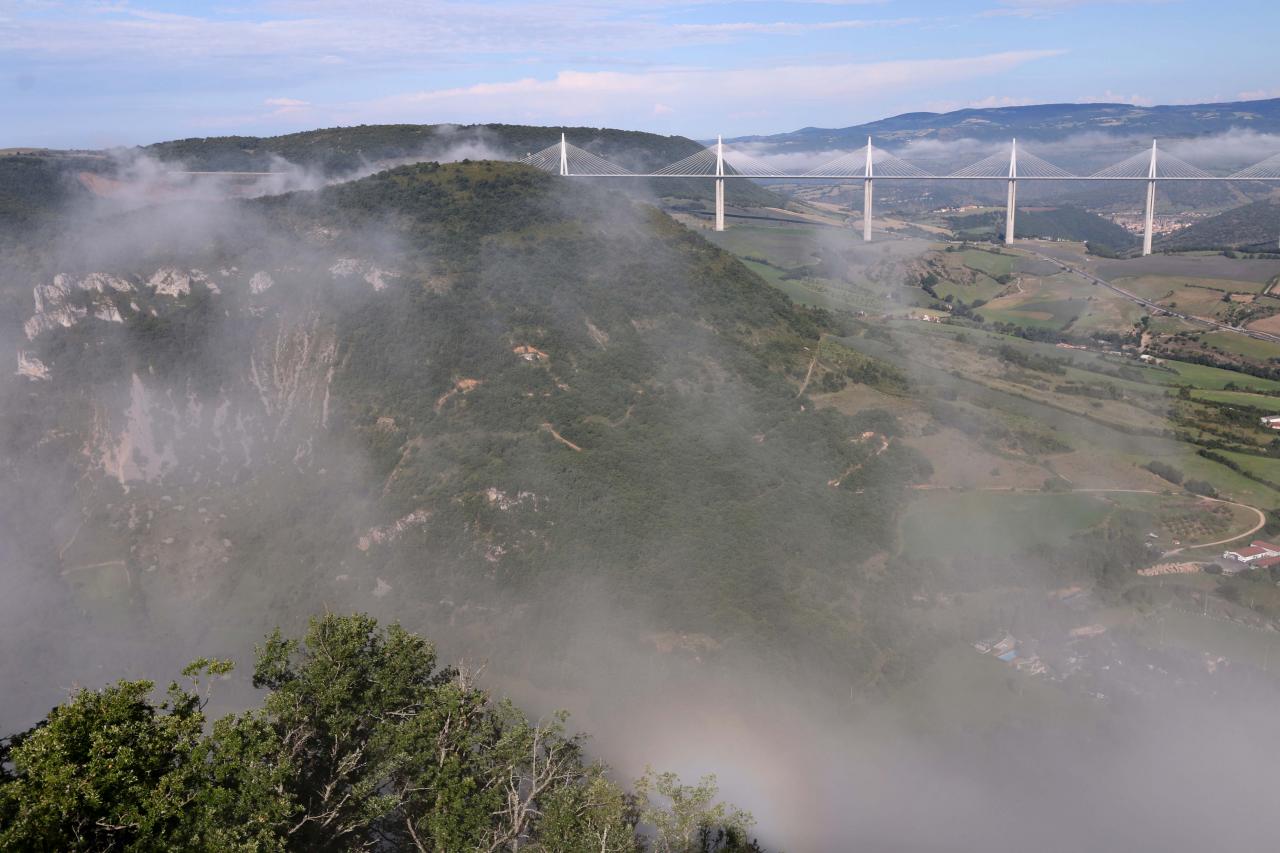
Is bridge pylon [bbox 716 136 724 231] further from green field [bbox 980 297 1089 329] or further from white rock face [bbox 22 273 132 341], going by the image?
white rock face [bbox 22 273 132 341]

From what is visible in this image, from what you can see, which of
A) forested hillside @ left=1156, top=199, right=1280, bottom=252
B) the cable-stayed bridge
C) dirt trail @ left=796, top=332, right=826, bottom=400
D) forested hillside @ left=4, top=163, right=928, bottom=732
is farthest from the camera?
forested hillside @ left=1156, top=199, right=1280, bottom=252

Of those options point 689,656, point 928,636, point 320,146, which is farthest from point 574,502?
point 320,146

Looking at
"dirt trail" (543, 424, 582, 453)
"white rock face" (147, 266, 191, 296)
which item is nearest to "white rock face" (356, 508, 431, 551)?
"dirt trail" (543, 424, 582, 453)

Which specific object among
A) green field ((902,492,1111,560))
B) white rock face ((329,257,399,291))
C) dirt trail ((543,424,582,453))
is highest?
white rock face ((329,257,399,291))

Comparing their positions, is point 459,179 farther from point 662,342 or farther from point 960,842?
point 960,842

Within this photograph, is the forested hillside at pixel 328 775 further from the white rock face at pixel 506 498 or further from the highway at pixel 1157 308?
the highway at pixel 1157 308
